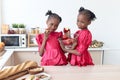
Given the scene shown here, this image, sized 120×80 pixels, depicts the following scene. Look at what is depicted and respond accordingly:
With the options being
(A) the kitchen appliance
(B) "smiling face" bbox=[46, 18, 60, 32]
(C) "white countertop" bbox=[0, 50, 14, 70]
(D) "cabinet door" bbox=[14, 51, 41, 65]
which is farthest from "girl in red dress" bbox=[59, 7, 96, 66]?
(A) the kitchen appliance

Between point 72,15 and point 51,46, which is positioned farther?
point 72,15

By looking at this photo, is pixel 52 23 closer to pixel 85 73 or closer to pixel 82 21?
pixel 82 21

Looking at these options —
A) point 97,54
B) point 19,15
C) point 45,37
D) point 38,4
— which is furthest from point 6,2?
point 45,37

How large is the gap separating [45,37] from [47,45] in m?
0.06

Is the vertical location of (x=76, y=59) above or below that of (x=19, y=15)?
below

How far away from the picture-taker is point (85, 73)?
1.16 m

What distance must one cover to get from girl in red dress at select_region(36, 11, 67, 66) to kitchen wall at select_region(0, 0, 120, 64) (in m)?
1.47

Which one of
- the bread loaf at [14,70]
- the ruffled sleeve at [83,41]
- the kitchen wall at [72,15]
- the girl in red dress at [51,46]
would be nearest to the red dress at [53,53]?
the girl in red dress at [51,46]

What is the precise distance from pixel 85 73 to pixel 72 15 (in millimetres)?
1826

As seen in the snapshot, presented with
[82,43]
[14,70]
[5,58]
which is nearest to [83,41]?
[82,43]

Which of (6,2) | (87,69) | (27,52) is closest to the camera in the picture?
(87,69)

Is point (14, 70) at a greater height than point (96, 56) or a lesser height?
greater

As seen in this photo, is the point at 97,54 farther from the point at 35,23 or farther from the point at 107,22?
the point at 35,23

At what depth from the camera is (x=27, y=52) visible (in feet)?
8.55
